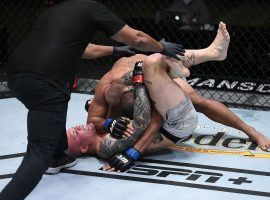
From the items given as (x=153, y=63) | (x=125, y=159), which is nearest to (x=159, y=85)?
(x=153, y=63)

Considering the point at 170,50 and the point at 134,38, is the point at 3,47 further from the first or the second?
the point at 134,38

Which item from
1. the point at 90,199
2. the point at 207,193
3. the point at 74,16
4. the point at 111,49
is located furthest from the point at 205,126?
the point at 74,16

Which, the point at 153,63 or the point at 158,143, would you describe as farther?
the point at 158,143

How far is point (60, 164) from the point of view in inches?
92.2

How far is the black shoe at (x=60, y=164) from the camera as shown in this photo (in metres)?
2.33

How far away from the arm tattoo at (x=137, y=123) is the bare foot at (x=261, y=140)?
61cm

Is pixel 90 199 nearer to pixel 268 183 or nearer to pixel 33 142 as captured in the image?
pixel 33 142

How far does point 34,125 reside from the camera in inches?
74.6

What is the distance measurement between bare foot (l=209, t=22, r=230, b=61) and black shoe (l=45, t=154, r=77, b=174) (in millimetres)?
993

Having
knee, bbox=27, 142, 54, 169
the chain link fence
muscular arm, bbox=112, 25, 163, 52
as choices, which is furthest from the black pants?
the chain link fence

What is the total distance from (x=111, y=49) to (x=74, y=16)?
0.89 m

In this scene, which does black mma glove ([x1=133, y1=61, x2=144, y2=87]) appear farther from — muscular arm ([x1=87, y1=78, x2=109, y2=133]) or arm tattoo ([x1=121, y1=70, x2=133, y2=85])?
muscular arm ([x1=87, y1=78, x2=109, y2=133])

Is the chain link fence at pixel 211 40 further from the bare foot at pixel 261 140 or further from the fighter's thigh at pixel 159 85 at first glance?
the fighter's thigh at pixel 159 85

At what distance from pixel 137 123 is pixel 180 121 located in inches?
8.1
